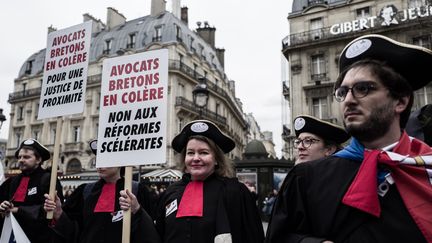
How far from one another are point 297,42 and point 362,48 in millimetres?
27023

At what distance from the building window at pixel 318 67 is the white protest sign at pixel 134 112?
81.1ft

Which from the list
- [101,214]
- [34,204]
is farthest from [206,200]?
[34,204]

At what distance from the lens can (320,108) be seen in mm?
26609

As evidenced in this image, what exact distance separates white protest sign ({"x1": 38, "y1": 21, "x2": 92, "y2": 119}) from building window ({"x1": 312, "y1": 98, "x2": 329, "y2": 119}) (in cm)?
2331

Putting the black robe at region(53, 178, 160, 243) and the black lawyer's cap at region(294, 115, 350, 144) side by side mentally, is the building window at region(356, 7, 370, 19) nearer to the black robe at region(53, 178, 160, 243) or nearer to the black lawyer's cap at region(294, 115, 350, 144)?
the black lawyer's cap at region(294, 115, 350, 144)

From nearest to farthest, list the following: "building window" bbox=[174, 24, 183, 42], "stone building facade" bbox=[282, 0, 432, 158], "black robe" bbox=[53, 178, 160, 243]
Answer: "black robe" bbox=[53, 178, 160, 243], "stone building facade" bbox=[282, 0, 432, 158], "building window" bbox=[174, 24, 183, 42]

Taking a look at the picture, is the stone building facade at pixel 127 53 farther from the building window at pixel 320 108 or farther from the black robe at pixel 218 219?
the black robe at pixel 218 219

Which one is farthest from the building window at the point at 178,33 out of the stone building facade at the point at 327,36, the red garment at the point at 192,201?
the red garment at the point at 192,201

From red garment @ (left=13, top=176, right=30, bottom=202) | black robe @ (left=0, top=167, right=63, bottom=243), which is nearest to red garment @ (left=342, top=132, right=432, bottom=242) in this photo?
black robe @ (left=0, top=167, right=63, bottom=243)

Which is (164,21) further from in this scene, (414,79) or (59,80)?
(414,79)

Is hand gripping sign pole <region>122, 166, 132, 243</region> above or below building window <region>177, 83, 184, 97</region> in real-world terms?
below

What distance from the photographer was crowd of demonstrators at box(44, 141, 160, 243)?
3.44m

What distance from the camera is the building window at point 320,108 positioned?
2617cm

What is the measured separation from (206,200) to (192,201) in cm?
13
